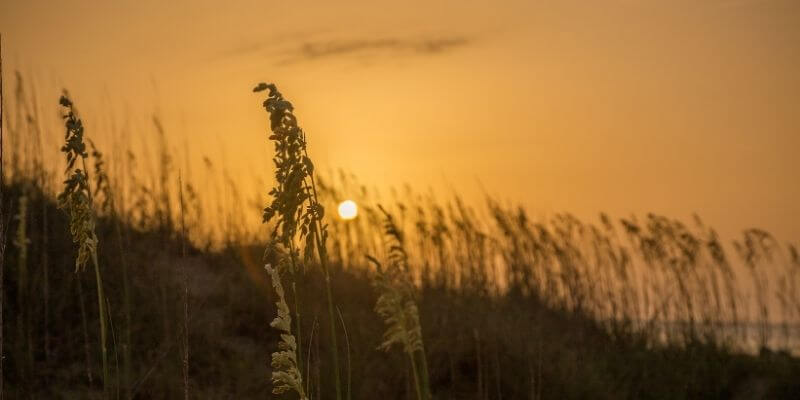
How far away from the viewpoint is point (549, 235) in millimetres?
9891

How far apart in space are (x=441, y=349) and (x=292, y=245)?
15.8 feet

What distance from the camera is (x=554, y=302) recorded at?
981 centimetres

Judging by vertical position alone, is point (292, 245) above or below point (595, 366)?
above

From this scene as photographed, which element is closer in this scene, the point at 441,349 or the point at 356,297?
the point at 441,349

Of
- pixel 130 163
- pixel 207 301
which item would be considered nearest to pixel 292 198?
pixel 207 301

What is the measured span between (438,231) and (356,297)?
1712 mm

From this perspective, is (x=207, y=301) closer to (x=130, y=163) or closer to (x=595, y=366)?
(x=130, y=163)

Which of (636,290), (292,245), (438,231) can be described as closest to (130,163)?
(438,231)

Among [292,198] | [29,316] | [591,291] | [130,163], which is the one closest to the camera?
[292,198]

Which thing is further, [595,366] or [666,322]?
[666,322]

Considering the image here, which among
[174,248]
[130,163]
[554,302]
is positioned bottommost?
[554,302]

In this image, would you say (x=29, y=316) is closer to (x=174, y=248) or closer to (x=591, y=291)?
(x=174, y=248)

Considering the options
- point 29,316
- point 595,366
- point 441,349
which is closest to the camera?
point 29,316

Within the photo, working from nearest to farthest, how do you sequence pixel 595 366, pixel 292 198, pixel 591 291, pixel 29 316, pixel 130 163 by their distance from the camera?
pixel 292 198 → pixel 29 316 → pixel 595 366 → pixel 130 163 → pixel 591 291
